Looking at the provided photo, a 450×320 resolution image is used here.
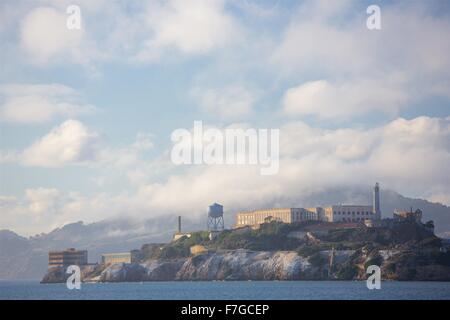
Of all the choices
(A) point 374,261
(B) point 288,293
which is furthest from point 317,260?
(B) point 288,293

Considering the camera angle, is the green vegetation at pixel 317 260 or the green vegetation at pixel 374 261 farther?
the green vegetation at pixel 317 260

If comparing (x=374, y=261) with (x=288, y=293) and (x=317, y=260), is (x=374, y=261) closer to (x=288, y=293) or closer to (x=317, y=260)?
(x=317, y=260)

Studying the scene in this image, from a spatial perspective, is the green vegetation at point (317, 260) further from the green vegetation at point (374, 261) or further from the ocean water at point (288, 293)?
the ocean water at point (288, 293)

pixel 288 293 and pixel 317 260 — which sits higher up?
pixel 317 260

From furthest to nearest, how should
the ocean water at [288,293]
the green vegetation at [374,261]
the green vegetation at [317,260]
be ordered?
1. the green vegetation at [317,260]
2. the green vegetation at [374,261]
3. the ocean water at [288,293]

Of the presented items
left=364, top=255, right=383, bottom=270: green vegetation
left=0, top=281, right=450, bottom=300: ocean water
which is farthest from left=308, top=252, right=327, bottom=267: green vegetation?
left=0, top=281, right=450, bottom=300: ocean water

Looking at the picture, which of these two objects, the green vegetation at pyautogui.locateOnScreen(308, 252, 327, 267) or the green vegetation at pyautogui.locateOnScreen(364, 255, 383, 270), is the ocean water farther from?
the green vegetation at pyautogui.locateOnScreen(308, 252, 327, 267)

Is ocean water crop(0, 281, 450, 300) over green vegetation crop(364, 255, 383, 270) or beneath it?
beneath

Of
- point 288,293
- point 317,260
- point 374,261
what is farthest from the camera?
point 317,260

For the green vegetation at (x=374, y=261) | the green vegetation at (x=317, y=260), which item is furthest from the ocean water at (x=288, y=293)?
the green vegetation at (x=317, y=260)

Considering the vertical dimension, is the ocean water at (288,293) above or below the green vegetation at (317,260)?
below
